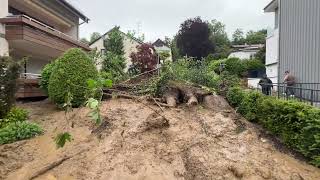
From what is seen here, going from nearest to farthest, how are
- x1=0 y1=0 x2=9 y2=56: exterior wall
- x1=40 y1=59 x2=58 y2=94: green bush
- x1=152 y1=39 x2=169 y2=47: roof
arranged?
x1=40 y1=59 x2=58 y2=94: green bush
x1=0 y1=0 x2=9 y2=56: exterior wall
x1=152 y1=39 x2=169 y2=47: roof

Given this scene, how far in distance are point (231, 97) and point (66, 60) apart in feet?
18.1

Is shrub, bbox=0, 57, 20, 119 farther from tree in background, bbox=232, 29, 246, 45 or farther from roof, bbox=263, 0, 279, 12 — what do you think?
tree in background, bbox=232, 29, 246, 45

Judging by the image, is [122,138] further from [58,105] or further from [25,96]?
[25,96]

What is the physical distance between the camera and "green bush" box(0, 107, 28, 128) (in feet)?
36.4

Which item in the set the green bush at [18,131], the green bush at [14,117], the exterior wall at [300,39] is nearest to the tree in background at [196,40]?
the exterior wall at [300,39]

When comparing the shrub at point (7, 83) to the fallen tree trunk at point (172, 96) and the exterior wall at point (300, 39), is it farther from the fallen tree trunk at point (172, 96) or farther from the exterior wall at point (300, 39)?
the exterior wall at point (300, 39)

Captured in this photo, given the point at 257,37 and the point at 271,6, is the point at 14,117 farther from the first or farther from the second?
the point at 257,37

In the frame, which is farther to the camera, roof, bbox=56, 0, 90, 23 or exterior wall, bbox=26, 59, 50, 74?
roof, bbox=56, 0, 90, 23

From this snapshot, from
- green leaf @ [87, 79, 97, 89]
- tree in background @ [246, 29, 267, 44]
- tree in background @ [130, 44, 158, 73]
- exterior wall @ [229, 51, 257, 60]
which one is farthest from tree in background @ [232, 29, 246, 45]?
green leaf @ [87, 79, 97, 89]

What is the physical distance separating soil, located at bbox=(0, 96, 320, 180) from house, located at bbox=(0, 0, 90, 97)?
6.07 m

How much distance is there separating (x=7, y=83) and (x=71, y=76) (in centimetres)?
198

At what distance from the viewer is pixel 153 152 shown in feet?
30.4

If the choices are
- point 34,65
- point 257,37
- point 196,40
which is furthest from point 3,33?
point 257,37

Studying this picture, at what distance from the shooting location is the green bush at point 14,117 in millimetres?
11086
